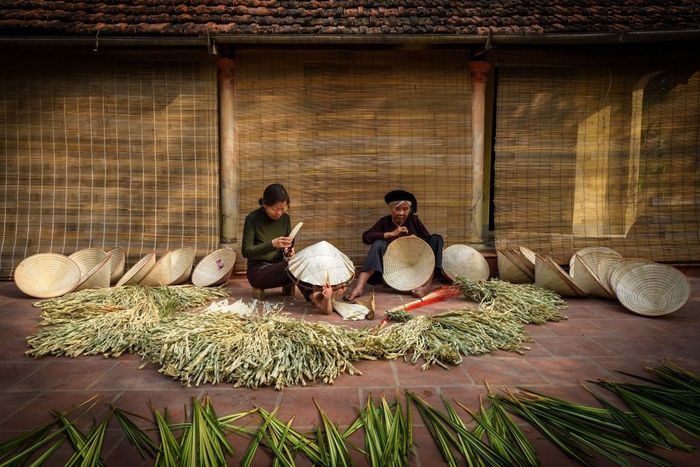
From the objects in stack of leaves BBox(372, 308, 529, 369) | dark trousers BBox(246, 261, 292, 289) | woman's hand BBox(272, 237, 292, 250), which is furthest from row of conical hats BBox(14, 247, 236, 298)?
stack of leaves BBox(372, 308, 529, 369)

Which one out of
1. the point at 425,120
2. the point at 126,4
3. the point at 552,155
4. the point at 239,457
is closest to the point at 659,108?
the point at 552,155

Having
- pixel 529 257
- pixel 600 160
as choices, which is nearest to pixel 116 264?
pixel 529 257

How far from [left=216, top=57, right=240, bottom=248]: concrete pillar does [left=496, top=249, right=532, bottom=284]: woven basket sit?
3.03 meters

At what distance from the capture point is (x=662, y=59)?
17.1 feet

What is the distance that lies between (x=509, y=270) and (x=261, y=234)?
2.63m

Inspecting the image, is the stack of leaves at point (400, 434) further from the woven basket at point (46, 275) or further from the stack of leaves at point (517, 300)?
Answer: the woven basket at point (46, 275)

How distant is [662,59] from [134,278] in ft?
20.7

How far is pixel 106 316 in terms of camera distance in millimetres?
3113

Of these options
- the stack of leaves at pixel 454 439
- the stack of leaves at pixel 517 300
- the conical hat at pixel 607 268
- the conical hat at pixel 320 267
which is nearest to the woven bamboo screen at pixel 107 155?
the conical hat at pixel 320 267

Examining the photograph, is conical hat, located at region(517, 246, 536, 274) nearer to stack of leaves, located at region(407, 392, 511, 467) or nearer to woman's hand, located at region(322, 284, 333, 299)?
woman's hand, located at region(322, 284, 333, 299)

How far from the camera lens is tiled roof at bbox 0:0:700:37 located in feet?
15.6

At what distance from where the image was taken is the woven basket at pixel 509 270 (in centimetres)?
469

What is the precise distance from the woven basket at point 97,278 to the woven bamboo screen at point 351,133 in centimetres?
163

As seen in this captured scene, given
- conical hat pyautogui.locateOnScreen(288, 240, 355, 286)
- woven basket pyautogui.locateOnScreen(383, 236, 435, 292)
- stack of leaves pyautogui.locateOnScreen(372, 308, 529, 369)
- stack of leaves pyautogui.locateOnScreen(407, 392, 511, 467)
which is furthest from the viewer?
woven basket pyautogui.locateOnScreen(383, 236, 435, 292)
